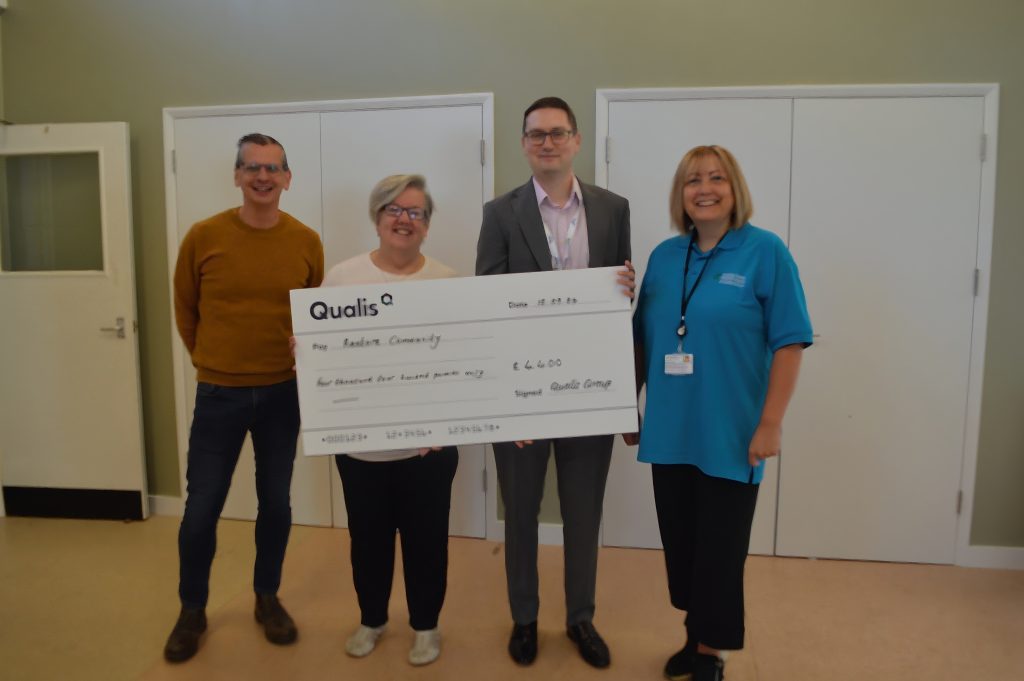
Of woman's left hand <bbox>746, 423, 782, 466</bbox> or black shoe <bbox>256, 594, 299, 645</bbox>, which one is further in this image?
black shoe <bbox>256, 594, 299, 645</bbox>

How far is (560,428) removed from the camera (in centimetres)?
174

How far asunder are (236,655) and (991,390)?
10.5 feet

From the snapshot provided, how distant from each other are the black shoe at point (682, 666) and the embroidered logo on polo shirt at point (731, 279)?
1163 millimetres

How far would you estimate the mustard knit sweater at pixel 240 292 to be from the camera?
1.90m

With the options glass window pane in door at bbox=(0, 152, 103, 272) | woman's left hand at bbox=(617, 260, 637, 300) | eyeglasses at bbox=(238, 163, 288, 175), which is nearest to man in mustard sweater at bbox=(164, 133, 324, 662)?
eyeglasses at bbox=(238, 163, 288, 175)

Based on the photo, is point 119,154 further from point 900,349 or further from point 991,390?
point 991,390

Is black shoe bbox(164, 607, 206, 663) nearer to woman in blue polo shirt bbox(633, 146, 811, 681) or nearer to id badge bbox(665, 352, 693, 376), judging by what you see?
woman in blue polo shirt bbox(633, 146, 811, 681)

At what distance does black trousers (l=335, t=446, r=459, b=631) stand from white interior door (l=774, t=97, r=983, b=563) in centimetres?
168

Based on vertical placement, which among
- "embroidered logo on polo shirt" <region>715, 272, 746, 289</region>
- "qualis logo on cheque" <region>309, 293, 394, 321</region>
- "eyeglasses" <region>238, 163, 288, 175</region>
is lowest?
"qualis logo on cheque" <region>309, 293, 394, 321</region>

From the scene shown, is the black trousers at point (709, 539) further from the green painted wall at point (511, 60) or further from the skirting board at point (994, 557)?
the skirting board at point (994, 557)

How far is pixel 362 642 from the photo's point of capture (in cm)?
200

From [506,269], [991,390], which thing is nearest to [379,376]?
[506,269]

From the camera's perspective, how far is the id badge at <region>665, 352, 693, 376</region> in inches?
64.1

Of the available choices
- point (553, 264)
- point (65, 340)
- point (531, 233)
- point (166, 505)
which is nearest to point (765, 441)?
point (553, 264)
